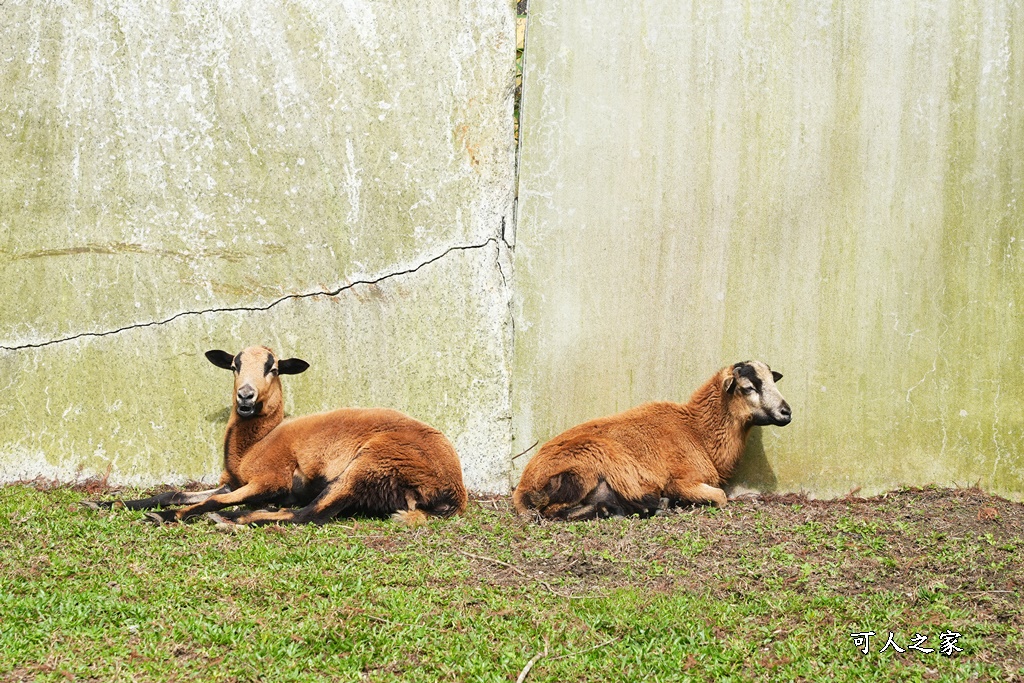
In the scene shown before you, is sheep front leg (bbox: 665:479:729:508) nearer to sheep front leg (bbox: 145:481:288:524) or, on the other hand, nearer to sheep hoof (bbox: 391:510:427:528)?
sheep hoof (bbox: 391:510:427:528)

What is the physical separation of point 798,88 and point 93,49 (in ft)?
17.9

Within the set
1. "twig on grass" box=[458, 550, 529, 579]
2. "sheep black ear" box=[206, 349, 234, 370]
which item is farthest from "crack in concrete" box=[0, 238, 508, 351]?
"twig on grass" box=[458, 550, 529, 579]

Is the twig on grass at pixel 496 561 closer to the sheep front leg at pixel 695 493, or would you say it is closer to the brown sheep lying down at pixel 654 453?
the brown sheep lying down at pixel 654 453

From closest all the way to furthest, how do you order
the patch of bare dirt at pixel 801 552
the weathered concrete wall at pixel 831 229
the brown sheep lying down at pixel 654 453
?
the patch of bare dirt at pixel 801 552, the brown sheep lying down at pixel 654 453, the weathered concrete wall at pixel 831 229

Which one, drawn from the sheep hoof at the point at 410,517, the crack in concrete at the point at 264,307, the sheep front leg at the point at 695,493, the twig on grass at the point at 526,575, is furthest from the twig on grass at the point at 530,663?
the crack in concrete at the point at 264,307

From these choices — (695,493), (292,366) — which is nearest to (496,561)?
(695,493)

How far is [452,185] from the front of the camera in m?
8.19

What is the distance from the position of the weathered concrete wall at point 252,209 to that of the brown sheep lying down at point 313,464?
1.91 feet

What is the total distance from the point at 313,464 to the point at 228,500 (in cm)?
60

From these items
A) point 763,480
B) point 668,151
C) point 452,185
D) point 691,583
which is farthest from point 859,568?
point 452,185

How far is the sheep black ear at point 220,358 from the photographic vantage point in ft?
25.0

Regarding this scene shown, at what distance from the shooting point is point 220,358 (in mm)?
7637

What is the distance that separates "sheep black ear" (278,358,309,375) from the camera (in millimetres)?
7668

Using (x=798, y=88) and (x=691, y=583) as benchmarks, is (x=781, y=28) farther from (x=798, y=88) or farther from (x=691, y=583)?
(x=691, y=583)
